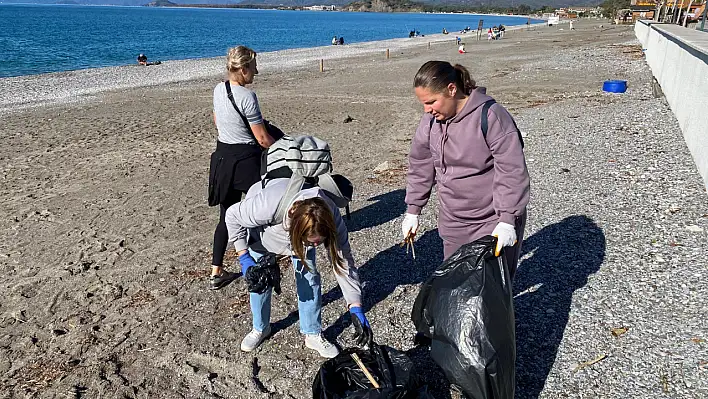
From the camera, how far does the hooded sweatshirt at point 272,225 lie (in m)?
3.07

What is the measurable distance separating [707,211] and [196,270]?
5.15m

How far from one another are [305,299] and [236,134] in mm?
1494

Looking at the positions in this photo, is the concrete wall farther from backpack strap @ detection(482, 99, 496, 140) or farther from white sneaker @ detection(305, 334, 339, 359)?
white sneaker @ detection(305, 334, 339, 359)

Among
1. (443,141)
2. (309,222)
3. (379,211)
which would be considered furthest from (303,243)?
(379,211)

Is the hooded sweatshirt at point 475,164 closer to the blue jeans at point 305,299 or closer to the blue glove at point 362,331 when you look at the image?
the blue glove at point 362,331

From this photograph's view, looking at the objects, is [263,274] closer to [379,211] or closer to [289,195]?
[289,195]

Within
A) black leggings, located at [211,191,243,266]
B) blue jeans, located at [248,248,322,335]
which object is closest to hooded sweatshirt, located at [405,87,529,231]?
blue jeans, located at [248,248,322,335]

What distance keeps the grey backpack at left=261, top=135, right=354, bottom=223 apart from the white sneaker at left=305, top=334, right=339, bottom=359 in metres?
1.00

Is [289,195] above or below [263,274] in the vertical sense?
above

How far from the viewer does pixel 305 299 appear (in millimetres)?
3541

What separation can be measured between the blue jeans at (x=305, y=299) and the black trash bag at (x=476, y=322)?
33.0 inches

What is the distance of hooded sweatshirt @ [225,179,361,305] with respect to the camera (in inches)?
121

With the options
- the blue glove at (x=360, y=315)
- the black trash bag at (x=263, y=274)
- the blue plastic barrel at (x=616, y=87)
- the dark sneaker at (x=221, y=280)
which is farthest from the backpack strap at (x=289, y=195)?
the blue plastic barrel at (x=616, y=87)

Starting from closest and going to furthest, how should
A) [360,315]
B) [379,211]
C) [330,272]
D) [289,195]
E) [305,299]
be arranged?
[289,195] < [360,315] < [305,299] < [330,272] < [379,211]
